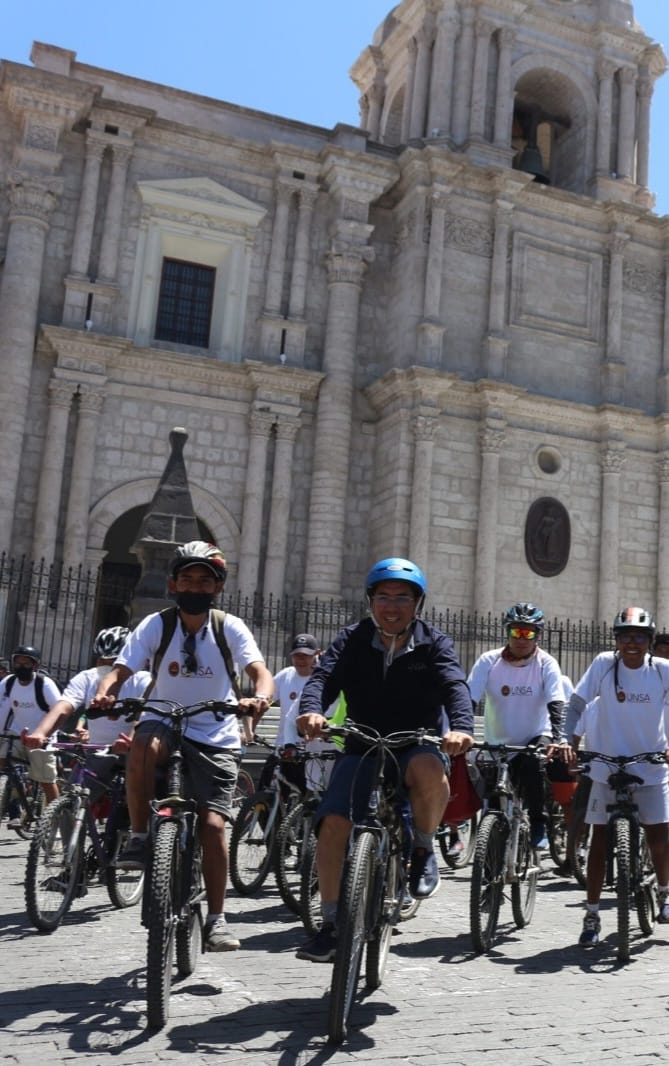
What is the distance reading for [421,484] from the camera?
21.8 meters

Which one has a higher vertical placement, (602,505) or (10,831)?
(602,505)

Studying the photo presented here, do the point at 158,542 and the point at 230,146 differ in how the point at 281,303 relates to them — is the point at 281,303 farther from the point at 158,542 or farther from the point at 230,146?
the point at 158,542

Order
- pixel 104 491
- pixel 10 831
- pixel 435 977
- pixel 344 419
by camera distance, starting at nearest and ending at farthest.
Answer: pixel 435 977 → pixel 10 831 → pixel 104 491 → pixel 344 419

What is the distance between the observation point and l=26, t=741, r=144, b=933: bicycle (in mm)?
6090

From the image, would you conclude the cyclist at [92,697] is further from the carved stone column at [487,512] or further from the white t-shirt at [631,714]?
the carved stone column at [487,512]

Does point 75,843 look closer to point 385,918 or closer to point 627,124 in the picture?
point 385,918

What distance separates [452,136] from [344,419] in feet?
25.0

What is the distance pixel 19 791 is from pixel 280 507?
39.3ft

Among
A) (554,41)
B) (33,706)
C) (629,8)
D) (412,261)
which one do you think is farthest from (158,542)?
(629,8)

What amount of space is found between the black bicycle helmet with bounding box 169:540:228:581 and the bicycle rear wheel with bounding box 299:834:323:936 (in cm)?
195

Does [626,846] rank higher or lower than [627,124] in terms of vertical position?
lower

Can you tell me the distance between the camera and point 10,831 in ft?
35.7

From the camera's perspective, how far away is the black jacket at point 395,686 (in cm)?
492

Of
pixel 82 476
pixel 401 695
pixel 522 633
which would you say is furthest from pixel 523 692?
pixel 82 476
